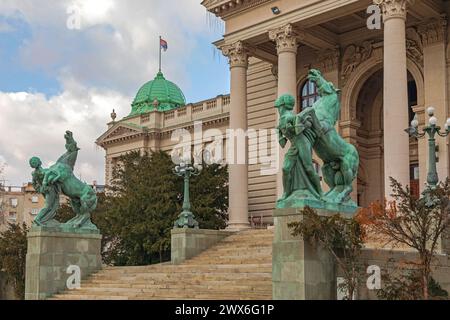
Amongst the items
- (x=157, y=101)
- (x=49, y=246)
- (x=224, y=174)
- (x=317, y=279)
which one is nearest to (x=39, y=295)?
(x=49, y=246)

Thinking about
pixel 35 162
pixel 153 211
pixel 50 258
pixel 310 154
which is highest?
pixel 35 162

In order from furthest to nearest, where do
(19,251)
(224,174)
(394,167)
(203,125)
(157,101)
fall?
(157,101) < (203,125) < (224,174) < (19,251) < (394,167)

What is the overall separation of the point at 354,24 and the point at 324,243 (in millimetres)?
22583

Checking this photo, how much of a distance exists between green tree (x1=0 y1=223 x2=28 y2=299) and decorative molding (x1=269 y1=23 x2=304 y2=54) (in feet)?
47.0

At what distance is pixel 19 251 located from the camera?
28.4m

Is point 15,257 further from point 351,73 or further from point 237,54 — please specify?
point 351,73

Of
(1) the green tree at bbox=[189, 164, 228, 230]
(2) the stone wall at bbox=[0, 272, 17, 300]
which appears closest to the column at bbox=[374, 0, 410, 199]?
(1) the green tree at bbox=[189, 164, 228, 230]

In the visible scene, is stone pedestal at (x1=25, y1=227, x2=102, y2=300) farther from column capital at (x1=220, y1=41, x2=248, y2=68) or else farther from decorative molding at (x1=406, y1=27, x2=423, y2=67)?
decorative molding at (x1=406, y1=27, x2=423, y2=67)

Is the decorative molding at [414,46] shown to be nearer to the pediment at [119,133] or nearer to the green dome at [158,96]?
the pediment at [119,133]

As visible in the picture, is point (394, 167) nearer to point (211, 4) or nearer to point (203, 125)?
point (211, 4)

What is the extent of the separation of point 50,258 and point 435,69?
60.5ft

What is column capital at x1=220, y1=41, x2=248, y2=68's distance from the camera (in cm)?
3441

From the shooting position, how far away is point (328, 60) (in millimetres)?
35688

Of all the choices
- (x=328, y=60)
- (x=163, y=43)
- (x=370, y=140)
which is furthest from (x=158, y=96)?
(x=370, y=140)
